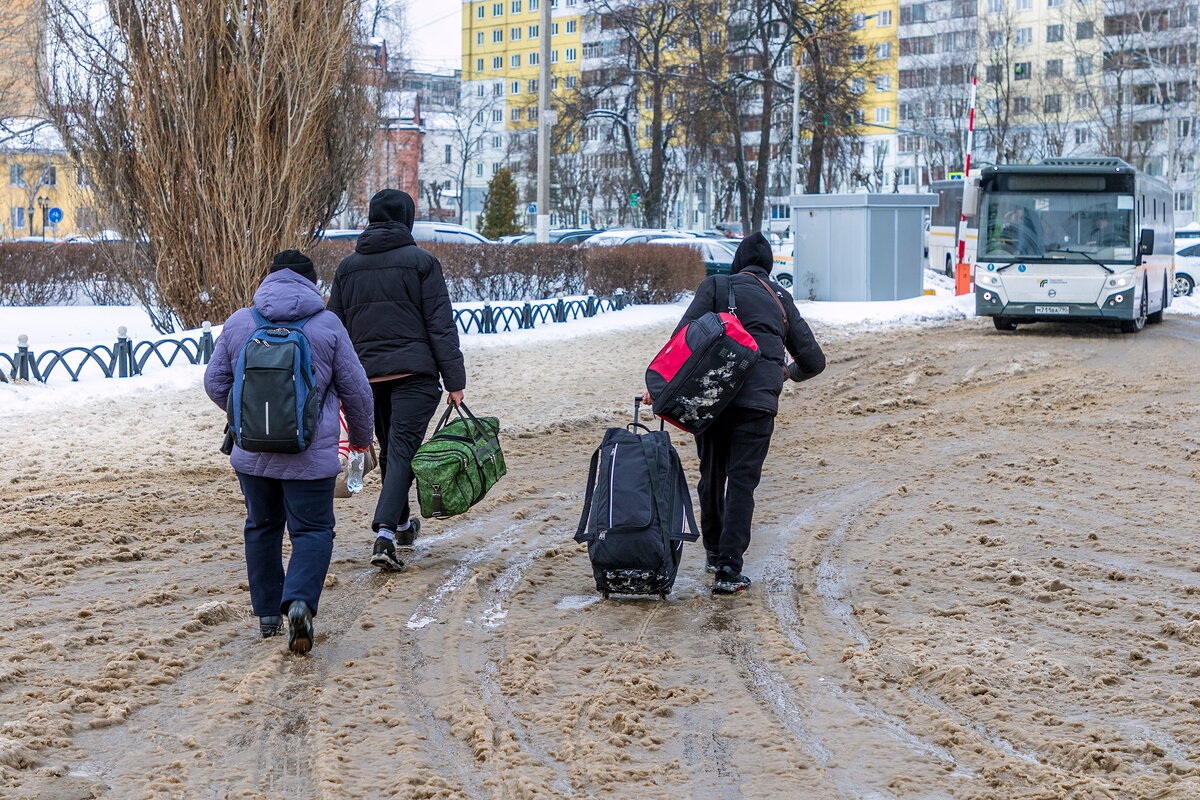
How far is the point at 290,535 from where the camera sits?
5797 millimetres

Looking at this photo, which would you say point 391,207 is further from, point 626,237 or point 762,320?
point 626,237

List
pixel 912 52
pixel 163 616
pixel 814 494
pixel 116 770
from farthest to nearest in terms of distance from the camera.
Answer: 1. pixel 912 52
2. pixel 814 494
3. pixel 163 616
4. pixel 116 770

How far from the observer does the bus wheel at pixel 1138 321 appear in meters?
22.6

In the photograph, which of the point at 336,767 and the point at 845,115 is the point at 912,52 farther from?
the point at 336,767

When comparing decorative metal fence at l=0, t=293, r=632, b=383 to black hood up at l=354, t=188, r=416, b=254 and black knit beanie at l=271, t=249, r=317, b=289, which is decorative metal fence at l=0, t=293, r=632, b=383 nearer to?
black hood up at l=354, t=188, r=416, b=254

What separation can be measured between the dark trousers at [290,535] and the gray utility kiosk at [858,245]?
963 inches

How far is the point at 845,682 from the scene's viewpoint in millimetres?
5410

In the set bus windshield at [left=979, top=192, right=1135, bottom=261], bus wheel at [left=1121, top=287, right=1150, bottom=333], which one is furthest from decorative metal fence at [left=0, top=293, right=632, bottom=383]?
bus wheel at [left=1121, top=287, right=1150, bottom=333]

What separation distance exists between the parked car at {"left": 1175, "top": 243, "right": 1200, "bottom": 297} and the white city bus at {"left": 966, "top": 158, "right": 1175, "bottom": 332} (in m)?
16.5

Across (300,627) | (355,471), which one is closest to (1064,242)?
(355,471)

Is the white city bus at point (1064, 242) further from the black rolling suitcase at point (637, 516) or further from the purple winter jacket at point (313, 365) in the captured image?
the purple winter jacket at point (313, 365)

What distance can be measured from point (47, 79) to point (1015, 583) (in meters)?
14.7

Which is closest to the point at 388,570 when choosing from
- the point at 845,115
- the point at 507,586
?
the point at 507,586

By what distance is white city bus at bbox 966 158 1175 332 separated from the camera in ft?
72.4
